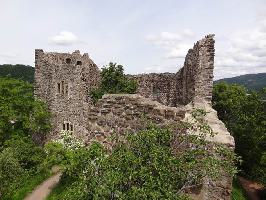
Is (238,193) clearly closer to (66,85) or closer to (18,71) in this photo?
(66,85)

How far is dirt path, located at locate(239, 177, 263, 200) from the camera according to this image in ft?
88.4

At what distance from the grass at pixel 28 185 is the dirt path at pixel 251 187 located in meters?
13.4

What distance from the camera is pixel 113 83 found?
30.2 metres

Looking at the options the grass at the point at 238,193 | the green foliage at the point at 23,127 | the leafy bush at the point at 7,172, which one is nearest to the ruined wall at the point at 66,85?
the green foliage at the point at 23,127

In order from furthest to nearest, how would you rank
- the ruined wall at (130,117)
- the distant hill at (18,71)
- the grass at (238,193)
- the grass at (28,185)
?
the distant hill at (18,71), the grass at (28,185), the grass at (238,193), the ruined wall at (130,117)

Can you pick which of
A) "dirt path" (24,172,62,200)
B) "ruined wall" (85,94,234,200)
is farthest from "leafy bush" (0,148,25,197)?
"ruined wall" (85,94,234,200)

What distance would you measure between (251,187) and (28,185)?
49.8 feet

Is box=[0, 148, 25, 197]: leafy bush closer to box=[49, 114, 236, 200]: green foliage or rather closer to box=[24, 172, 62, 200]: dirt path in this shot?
box=[24, 172, 62, 200]: dirt path

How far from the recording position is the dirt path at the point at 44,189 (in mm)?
24406

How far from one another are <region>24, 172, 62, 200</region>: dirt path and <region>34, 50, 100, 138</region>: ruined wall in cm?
451

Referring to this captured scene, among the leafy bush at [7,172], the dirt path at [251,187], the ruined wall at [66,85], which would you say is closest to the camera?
the leafy bush at [7,172]

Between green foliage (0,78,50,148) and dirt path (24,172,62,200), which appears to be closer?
dirt path (24,172,62,200)

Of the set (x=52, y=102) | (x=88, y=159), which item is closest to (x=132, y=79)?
(x=52, y=102)

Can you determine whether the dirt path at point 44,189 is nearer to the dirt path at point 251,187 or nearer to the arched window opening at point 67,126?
the arched window opening at point 67,126
